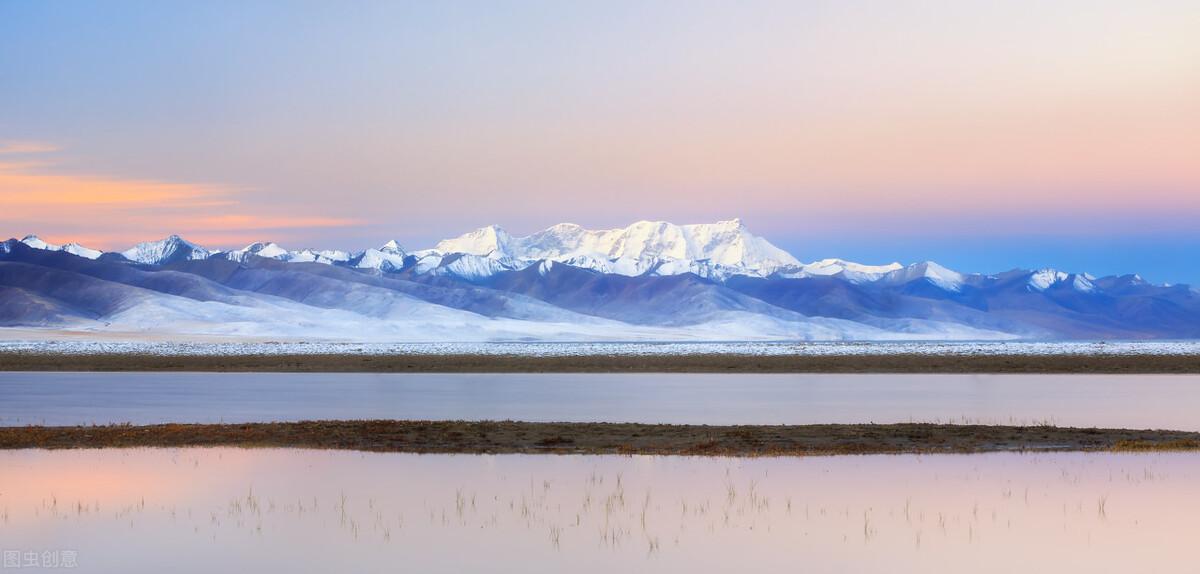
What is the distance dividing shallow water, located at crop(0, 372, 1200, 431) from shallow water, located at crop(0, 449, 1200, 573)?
8.66 meters

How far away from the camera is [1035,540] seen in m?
13.7

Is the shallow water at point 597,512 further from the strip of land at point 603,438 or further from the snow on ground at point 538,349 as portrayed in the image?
the snow on ground at point 538,349

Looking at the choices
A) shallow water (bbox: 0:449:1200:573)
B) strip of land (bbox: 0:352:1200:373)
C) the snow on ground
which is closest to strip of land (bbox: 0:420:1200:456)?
shallow water (bbox: 0:449:1200:573)

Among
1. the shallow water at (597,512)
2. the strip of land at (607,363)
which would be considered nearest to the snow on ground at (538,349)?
the strip of land at (607,363)

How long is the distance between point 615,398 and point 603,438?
14.6 metres

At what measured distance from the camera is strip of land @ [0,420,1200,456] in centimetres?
2225

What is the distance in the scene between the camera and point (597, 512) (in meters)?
15.5

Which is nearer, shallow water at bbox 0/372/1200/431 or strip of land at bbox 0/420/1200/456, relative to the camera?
strip of land at bbox 0/420/1200/456

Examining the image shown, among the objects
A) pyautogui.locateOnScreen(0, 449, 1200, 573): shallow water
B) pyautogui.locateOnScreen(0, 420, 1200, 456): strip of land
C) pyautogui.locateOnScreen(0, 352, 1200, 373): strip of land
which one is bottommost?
pyautogui.locateOnScreen(0, 352, 1200, 373): strip of land

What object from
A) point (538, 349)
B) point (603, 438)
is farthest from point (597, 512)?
point (538, 349)

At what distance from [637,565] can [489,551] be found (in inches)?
61.6

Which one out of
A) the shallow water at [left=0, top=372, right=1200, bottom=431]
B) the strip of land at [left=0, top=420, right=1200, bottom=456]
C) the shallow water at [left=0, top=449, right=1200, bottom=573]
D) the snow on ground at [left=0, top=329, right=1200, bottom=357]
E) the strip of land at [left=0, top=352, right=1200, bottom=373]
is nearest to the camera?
the shallow water at [left=0, top=449, right=1200, bottom=573]

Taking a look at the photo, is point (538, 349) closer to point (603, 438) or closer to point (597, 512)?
point (603, 438)

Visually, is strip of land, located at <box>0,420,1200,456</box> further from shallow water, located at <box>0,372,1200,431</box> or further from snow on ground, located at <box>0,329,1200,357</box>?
snow on ground, located at <box>0,329,1200,357</box>
